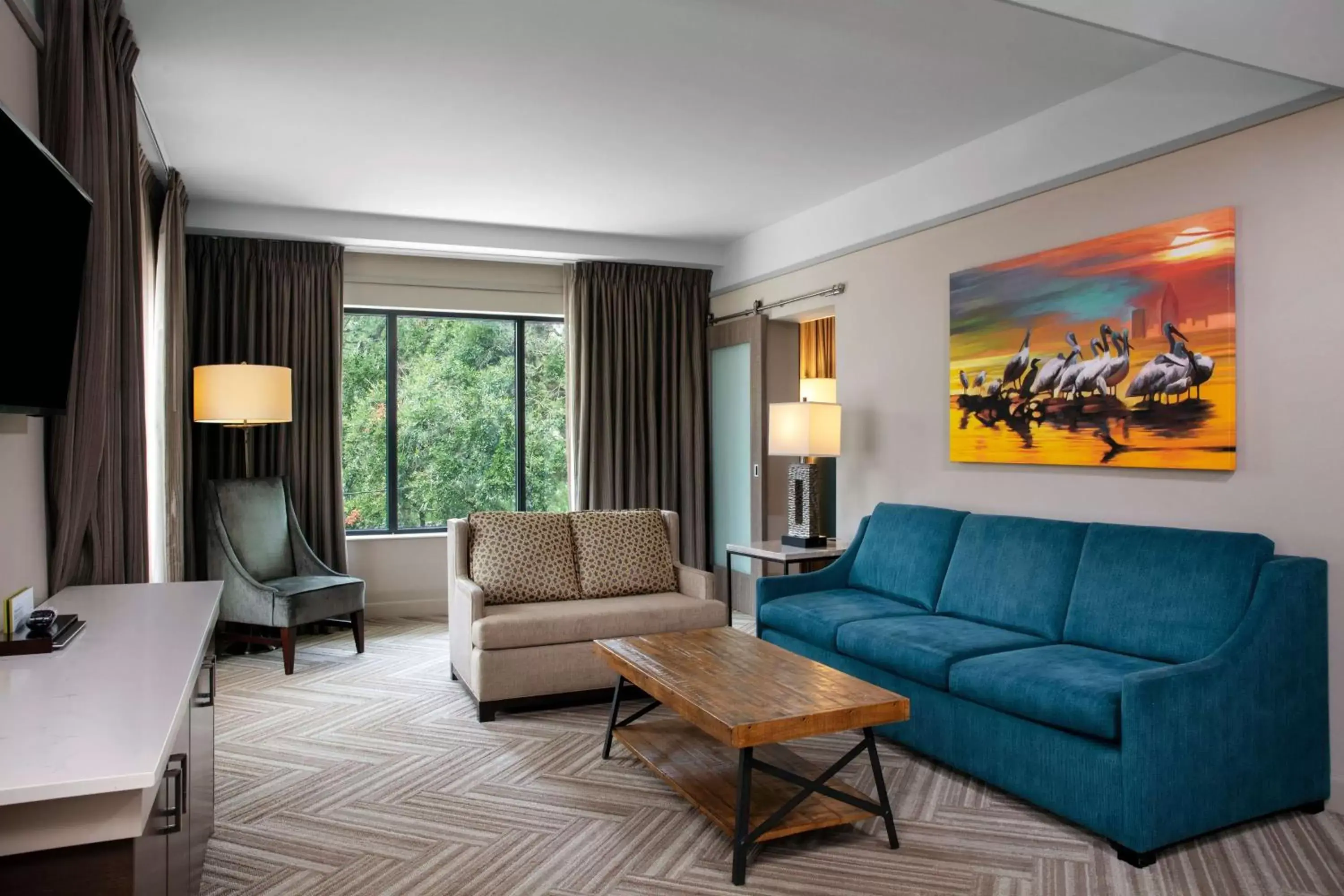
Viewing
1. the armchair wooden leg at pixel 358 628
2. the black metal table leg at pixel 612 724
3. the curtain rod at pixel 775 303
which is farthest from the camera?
the curtain rod at pixel 775 303

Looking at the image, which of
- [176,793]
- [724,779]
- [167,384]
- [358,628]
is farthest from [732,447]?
[176,793]

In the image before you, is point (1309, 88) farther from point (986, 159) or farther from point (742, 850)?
point (742, 850)

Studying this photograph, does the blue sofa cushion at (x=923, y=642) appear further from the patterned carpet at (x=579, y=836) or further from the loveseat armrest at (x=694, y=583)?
the loveseat armrest at (x=694, y=583)

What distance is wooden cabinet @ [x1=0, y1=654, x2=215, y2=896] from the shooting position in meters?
1.20

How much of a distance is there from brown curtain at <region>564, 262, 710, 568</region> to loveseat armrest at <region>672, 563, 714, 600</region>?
6.42 ft

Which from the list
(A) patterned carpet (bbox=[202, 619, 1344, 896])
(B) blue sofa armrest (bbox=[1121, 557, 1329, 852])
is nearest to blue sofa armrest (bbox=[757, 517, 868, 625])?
(A) patterned carpet (bbox=[202, 619, 1344, 896])

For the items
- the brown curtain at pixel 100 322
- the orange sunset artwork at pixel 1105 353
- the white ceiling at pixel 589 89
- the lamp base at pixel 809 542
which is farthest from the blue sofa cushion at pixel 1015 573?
the brown curtain at pixel 100 322

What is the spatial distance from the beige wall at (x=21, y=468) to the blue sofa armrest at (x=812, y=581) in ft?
9.38

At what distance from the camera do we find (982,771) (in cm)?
307

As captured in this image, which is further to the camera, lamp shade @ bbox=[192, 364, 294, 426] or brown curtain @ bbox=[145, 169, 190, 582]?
lamp shade @ bbox=[192, 364, 294, 426]

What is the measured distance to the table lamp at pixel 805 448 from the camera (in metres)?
4.78

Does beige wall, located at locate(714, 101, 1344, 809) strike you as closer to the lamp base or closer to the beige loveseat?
the lamp base

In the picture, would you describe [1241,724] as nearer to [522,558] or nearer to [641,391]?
[522,558]

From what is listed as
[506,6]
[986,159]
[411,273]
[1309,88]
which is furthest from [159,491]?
[1309,88]
